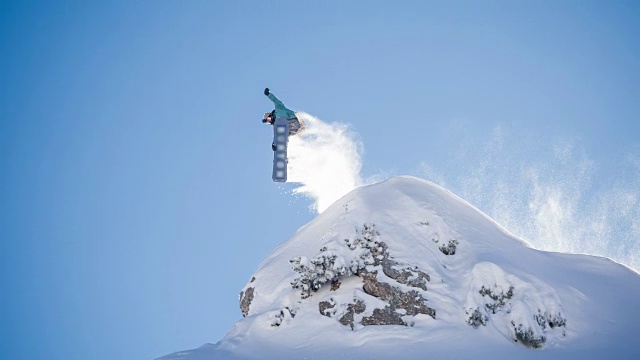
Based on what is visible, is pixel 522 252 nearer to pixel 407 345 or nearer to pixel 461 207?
pixel 461 207

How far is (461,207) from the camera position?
62.1 ft

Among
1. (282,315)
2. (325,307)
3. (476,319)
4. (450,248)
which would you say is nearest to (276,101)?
(450,248)

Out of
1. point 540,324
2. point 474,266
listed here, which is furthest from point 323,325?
point 540,324

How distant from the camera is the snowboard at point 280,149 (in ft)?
81.8

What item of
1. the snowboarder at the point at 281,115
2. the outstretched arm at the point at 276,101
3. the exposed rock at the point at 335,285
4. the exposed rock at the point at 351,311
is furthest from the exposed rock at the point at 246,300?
the outstretched arm at the point at 276,101

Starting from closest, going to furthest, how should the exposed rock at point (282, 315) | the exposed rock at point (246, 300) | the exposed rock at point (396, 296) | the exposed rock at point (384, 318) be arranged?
the exposed rock at point (384, 318)
the exposed rock at point (396, 296)
the exposed rock at point (282, 315)
the exposed rock at point (246, 300)

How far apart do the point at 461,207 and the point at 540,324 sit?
6450mm

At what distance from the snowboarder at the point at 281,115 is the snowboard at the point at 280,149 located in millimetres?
282

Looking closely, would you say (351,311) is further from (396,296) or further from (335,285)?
(396,296)

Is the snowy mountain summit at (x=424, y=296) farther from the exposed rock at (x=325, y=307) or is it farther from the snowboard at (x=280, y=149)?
the snowboard at (x=280, y=149)

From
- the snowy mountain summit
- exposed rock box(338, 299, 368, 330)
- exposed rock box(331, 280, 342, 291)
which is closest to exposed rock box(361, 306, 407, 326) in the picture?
the snowy mountain summit

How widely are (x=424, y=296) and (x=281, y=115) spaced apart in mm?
13850

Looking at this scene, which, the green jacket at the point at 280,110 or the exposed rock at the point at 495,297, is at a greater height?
the green jacket at the point at 280,110

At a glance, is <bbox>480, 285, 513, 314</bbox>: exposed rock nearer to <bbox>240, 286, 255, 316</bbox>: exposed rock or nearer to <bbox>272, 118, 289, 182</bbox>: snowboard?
<bbox>240, 286, 255, 316</bbox>: exposed rock
